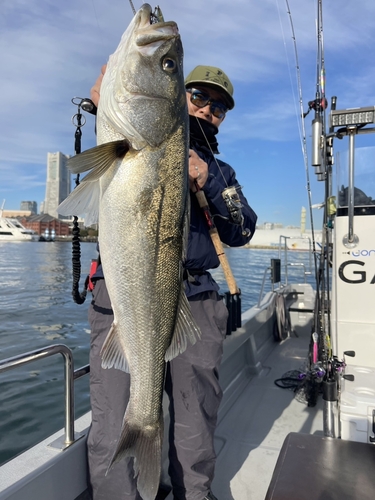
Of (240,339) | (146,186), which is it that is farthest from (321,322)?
(146,186)

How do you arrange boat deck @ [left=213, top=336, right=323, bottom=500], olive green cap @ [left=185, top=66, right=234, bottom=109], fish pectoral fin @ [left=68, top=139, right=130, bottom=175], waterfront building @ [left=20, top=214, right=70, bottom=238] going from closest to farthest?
fish pectoral fin @ [left=68, top=139, right=130, bottom=175]
olive green cap @ [left=185, top=66, right=234, bottom=109]
boat deck @ [left=213, top=336, right=323, bottom=500]
waterfront building @ [left=20, top=214, right=70, bottom=238]

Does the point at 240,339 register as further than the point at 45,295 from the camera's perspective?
No

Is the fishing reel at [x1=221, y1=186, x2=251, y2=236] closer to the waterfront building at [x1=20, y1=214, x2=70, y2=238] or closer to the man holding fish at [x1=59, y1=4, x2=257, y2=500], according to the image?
the man holding fish at [x1=59, y1=4, x2=257, y2=500]

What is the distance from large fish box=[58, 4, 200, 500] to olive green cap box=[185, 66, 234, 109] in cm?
80

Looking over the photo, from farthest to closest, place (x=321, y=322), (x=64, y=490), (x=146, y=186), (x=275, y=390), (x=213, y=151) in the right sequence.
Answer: (x=275, y=390), (x=321, y=322), (x=213, y=151), (x=64, y=490), (x=146, y=186)

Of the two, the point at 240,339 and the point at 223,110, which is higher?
the point at 223,110

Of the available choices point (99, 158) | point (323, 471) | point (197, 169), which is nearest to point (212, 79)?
point (197, 169)

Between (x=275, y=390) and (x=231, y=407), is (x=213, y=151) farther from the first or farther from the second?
(x=275, y=390)

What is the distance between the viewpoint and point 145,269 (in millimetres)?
1578

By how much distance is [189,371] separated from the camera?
6.82 feet

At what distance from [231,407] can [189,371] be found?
2.15 m

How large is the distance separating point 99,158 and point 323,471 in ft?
5.58

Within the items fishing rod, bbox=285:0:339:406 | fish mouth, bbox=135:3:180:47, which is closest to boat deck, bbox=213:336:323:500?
fishing rod, bbox=285:0:339:406

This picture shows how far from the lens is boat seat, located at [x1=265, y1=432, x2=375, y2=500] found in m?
1.64
